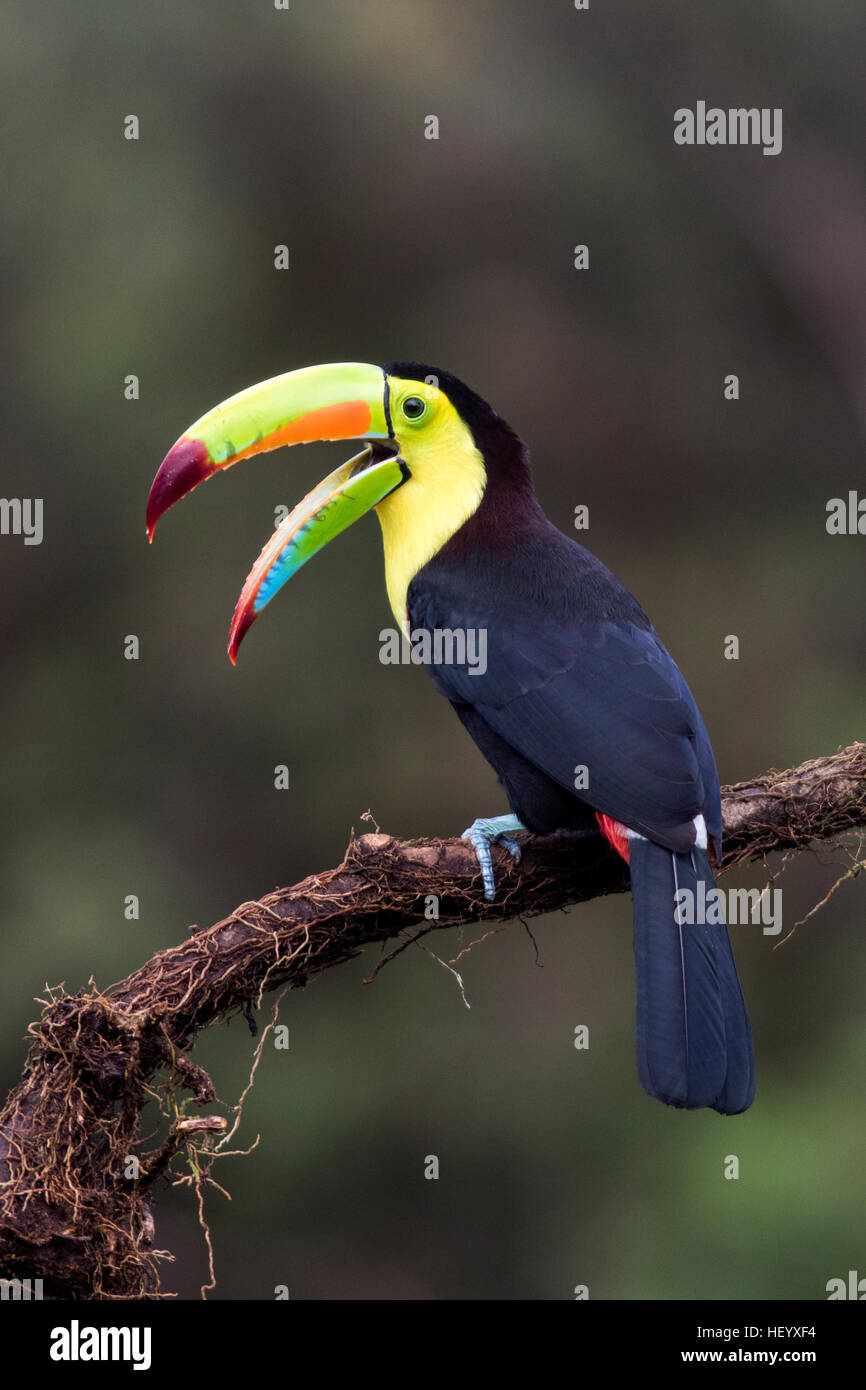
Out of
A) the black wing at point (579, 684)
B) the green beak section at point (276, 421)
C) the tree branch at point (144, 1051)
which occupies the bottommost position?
the tree branch at point (144, 1051)

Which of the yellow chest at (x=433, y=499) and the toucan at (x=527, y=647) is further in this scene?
the yellow chest at (x=433, y=499)

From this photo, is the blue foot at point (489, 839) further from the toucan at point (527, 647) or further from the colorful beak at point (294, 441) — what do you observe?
the colorful beak at point (294, 441)

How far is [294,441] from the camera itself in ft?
12.5

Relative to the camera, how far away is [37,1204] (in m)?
2.74

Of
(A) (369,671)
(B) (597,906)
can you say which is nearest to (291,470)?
(A) (369,671)

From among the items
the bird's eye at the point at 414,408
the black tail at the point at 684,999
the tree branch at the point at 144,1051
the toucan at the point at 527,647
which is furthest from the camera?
the bird's eye at the point at 414,408

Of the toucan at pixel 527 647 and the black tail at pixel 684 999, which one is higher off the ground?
the toucan at pixel 527 647

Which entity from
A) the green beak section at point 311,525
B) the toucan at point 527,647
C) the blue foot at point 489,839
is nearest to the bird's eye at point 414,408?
the toucan at point 527,647

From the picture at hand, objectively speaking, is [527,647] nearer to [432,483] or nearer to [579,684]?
[579,684]

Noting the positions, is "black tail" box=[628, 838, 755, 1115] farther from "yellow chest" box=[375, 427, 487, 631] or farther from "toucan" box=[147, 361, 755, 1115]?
"yellow chest" box=[375, 427, 487, 631]

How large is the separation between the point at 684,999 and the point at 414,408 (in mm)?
1556

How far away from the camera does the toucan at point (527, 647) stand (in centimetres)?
316

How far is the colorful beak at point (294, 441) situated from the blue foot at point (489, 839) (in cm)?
69
